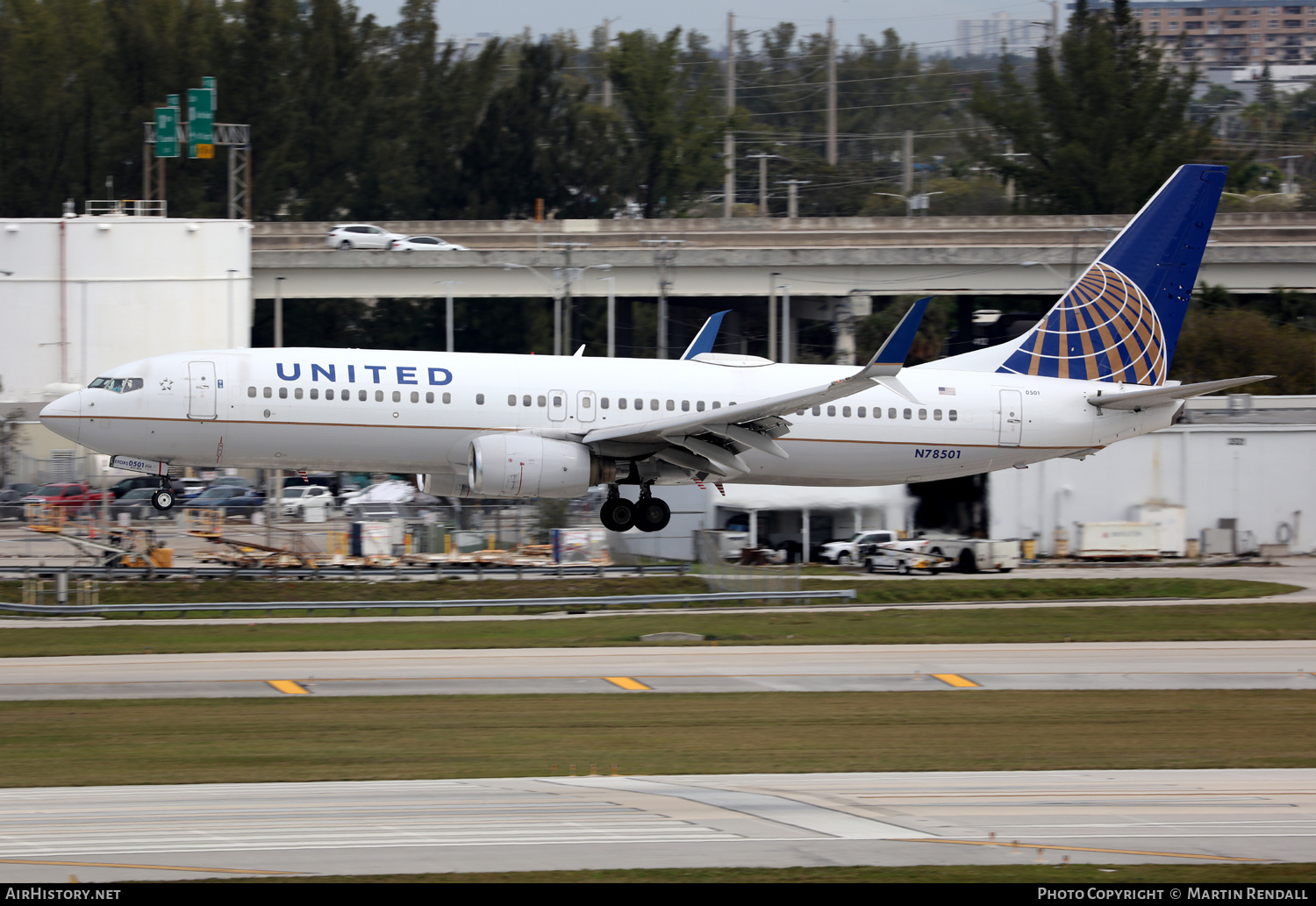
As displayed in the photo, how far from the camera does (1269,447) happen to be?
2101 inches

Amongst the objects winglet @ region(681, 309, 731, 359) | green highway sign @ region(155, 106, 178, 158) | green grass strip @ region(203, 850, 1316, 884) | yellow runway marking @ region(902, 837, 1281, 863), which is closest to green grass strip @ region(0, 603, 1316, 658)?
winglet @ region(681, 309, 731, 359)

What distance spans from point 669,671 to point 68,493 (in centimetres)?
4291

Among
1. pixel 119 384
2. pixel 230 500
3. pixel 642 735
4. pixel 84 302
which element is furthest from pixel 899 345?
pixel 84 302

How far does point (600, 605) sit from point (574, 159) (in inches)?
3214

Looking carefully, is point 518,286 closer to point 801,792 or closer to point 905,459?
point 905,459

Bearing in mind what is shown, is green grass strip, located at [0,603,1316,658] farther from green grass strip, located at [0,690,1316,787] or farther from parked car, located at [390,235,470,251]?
parked car, located at [390,235,470,251]

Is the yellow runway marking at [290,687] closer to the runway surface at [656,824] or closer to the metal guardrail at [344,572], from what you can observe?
the runway surface at [656,824]

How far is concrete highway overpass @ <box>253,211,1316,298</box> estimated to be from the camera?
78625mm

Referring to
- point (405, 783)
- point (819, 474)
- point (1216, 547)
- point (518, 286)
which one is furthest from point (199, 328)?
point (405, 783)

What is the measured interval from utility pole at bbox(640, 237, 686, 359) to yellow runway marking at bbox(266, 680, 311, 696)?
126 feet

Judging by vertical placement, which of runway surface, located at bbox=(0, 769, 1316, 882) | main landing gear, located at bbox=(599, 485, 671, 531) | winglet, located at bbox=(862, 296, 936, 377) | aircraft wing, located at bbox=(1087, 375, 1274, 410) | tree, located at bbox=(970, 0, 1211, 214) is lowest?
runway surface, located at bbox=(0, 769, 1316, 882)

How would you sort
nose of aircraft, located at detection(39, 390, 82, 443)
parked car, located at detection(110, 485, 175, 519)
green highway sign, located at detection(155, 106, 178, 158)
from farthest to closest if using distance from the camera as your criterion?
green highway sign, located at detection(155, 106, 178, 158), parked car, located at detection(110, 485, 175, 519), nose of aircraft, located at detection(39, 390, 82, 443)

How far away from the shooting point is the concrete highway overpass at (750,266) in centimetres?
7862

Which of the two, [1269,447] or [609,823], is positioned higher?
[1269,447]
